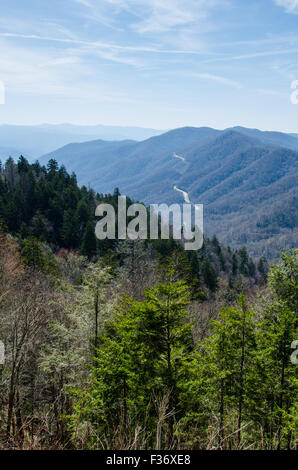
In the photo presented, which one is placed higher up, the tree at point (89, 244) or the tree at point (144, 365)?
the tree at point (89, 244)

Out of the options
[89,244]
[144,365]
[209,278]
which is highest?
[89,244]

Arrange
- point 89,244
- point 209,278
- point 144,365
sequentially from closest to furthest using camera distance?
point 144,365 → point 89,244 → point 209,278

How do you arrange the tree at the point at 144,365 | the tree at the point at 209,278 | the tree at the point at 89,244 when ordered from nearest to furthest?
the tree at the point at 144,365 < the tree at the point at 89,244 < the tree at the point at 209,278

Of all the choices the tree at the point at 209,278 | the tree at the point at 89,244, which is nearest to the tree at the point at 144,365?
the tree at the point at 89,244

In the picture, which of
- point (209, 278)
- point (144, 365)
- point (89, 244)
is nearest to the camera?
point (144, 365)

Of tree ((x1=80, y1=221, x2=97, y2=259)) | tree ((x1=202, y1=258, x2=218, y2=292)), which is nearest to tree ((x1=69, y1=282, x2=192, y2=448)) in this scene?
tree ((x1=80, y1=221, x2=97, y2=259))

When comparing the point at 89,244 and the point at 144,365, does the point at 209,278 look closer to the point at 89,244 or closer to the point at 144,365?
the point at 89,244

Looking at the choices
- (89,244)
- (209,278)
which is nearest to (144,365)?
(89,244)

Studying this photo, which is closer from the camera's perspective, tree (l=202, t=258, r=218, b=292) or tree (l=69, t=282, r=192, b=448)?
tree (l=69, t=282, r=192, b=448)

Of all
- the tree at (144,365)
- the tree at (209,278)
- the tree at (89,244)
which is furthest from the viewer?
the tree at (209,278)

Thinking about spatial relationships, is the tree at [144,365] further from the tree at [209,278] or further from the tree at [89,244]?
the tree at [209,278]

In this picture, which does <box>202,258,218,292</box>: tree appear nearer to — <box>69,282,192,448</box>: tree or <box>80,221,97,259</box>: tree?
<box>80,221,97,259</box>: tree
